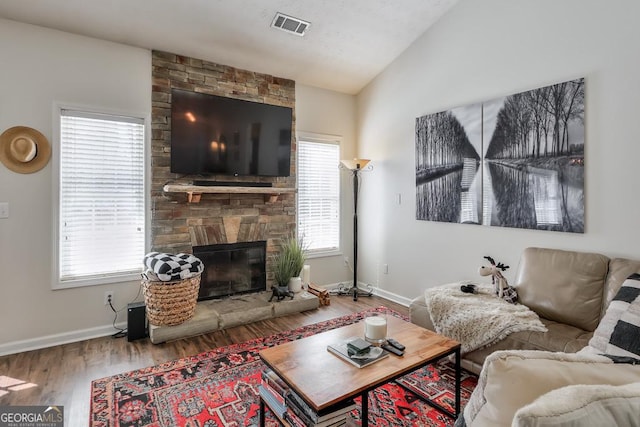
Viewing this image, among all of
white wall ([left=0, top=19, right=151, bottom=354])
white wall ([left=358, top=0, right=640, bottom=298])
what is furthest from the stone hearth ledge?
white wall ([left=358, top=0, right=640, bottom=298])

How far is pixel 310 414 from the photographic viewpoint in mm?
1482

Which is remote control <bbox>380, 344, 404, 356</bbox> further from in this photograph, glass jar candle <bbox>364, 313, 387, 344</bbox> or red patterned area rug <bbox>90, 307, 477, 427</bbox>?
red patterned area rug <bbox>90, 307, 477, 427</bbox>

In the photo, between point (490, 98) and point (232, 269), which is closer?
point (490, 98)

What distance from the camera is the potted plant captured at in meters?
4.01

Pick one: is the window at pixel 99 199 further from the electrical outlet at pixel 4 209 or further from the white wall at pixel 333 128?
the white wall at pixel 333 128

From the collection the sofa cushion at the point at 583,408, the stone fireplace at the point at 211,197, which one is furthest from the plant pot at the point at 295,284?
the sofa cushion at the point at 583,408

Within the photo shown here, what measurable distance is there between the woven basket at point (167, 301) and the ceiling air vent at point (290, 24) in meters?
2.61

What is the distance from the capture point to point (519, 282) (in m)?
2.70

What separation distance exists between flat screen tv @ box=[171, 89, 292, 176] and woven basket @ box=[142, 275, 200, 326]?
1149 mm

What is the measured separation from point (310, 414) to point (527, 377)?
41.8 inches

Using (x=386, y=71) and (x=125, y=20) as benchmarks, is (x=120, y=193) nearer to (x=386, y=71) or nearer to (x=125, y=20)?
(x=125, y=20)

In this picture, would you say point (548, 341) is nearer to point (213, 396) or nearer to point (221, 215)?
point (213, 396)

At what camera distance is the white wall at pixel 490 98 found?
2414mm

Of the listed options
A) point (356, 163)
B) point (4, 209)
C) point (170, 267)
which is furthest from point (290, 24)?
point (4, 209)
